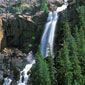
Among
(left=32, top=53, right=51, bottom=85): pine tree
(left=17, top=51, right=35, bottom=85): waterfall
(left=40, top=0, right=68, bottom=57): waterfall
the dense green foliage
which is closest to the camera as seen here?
(left=32, top=53, right=51, bottom=85): pine tree

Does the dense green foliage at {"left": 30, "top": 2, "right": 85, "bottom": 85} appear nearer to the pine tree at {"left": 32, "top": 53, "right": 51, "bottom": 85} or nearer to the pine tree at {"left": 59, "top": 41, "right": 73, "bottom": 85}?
the pine tree at {"left": 59, "top": 41, "right": 73, "bottom": 85}

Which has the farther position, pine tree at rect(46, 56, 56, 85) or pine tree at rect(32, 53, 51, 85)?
pine tree at rect(46, 56, 56, 85)

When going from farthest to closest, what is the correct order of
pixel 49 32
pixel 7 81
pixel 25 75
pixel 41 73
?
pixel 49 32, pixel 7 81, pixel 25 75, pixel 41 73

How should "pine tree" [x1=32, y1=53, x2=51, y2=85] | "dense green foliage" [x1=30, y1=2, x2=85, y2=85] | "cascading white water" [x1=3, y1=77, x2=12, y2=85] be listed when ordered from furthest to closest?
"cascading white water" [x1=3, y1=77, x2=12, y2=85]
"dense green foliage" [x1=30, y1=2, x2=85, y2=85]
"pine tree" [x1=32, y1=53, x2=51, y2=85]

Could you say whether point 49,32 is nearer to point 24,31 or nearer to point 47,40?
point 47,40

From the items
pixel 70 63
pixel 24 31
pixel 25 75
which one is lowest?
pixel 25 75

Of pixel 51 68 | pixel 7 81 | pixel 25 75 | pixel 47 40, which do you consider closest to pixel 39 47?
pixel 47 40

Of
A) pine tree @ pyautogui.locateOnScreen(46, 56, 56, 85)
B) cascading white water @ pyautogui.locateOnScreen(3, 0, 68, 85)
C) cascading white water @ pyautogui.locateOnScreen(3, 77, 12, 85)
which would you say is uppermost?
cascading white water @ pyautogui.locateOnScreen(3, 0, 68, 85)

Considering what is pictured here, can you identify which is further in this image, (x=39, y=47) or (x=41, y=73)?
(x=39, y=47)

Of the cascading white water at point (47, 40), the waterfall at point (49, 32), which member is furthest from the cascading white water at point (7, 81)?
the waterfall at point (49, 32)

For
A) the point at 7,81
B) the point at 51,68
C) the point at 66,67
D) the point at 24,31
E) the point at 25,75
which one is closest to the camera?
the point at 66,67

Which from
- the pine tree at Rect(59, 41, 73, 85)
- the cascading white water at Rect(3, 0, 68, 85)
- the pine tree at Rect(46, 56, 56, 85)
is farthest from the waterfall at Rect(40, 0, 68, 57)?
the pine tree at Rect(59, 41, 73, 85)

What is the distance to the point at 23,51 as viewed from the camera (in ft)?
286

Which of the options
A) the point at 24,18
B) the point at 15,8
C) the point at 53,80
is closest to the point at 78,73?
the point at 53,80
